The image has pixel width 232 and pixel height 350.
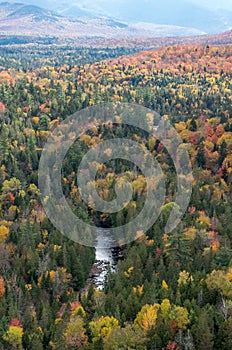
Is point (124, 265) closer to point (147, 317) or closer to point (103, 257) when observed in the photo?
point (103, 257)

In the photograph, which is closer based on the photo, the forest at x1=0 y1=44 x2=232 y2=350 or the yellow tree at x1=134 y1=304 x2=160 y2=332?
the yellow tree at x1=134 y1=304 x2=160 y2=332

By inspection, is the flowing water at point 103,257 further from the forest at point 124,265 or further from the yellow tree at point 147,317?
the yellow tree at point 147,317

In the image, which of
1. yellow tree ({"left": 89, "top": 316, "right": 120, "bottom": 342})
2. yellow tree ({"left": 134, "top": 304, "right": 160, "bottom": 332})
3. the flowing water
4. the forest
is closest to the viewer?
yellow tree ({"left": 134, "top": 304, "right": 160, "bottom": 332})

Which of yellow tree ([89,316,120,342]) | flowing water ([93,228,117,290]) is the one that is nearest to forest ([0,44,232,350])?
yellow tree ([89,316,120,342])

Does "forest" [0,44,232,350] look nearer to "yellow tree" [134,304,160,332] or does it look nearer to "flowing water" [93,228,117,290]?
"yellow tree" [134,304,160,332]

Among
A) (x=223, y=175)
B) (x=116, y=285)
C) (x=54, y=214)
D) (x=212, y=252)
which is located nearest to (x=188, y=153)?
(x=223, y=175)

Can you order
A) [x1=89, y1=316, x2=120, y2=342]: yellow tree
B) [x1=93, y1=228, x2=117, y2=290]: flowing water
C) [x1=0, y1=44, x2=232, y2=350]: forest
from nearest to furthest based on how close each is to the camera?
[x1=0, y1=44, x2=232, y2=350]: forest
[x1=89, y1=316, x2=120, y2=342]: yellow tree
[x1=93, y1=228, x2=117, y2=290]: flowing water

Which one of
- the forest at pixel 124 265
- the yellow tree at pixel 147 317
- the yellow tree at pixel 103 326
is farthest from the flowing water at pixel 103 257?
the yellow tree at pixel 103 326

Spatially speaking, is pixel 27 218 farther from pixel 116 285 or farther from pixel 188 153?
pixel 188 153

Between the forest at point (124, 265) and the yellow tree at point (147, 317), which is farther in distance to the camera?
the forest at point (124, 265)

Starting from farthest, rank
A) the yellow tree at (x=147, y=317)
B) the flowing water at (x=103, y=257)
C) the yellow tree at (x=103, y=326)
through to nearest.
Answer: the flowing water at (x=103, y=257) → the yellow tree at (x=103, y=326) → the yellow tree at (x=147, y=317)

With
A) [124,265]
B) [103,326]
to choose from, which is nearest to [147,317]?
[103,326]
